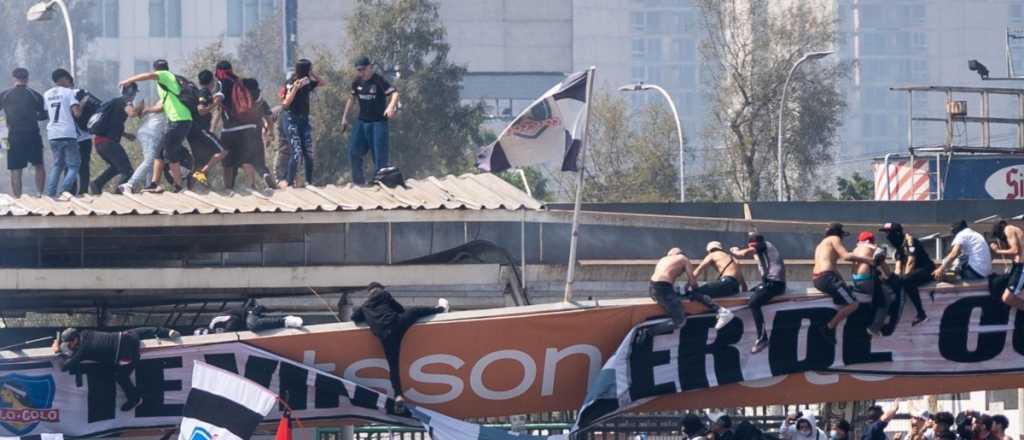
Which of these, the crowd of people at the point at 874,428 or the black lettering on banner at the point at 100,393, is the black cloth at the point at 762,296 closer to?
the crowd of people at the point at 874,428

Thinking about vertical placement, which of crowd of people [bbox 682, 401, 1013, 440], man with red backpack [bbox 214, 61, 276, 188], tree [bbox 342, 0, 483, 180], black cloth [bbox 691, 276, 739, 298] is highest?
tree [bbox 342, 0, 483, 180]

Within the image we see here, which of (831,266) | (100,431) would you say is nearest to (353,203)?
(100,431)

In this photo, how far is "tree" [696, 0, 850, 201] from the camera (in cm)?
6062

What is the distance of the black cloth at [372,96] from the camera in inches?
843

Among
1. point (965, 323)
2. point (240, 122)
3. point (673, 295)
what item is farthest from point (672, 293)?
point (240, 122)

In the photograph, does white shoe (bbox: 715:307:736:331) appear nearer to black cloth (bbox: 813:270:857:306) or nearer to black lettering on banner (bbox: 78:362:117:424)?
black cloth (bbox: 813:270:857:306)

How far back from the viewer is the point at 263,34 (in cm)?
11238

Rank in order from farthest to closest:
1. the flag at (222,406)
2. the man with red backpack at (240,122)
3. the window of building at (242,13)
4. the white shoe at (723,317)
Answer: the window of building at (242,13) → the man with red backpack at (240,122) → the white shoe at (723,317) → the flag at (222,406)

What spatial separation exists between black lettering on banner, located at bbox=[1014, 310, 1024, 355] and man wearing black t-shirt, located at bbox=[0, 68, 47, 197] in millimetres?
11275

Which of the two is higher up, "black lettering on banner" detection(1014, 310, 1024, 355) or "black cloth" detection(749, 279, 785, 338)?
"black cloth" detection(749, 279, 785, 338)

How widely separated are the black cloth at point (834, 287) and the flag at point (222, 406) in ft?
16.9

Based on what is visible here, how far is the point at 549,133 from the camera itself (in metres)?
18.3

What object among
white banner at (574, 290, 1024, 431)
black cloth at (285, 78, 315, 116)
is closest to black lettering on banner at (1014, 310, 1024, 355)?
white banner at (574, 290, 1024, 431)

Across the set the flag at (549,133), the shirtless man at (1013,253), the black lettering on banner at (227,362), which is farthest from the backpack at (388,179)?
the shirtless man at (1013,253)
